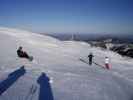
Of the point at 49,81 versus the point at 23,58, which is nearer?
the point at 49,81

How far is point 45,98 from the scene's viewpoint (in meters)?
7.57

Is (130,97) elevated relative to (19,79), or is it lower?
lower

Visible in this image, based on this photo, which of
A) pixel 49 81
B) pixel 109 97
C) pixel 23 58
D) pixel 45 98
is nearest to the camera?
pixel 45 98

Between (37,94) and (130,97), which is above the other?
(37,94)

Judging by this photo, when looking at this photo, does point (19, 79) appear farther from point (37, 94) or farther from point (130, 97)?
point (130, 97)

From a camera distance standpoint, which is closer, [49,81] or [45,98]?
[45,98]

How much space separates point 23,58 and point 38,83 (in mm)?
8404

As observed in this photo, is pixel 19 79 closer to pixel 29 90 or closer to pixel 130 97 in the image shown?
pixel 29 90

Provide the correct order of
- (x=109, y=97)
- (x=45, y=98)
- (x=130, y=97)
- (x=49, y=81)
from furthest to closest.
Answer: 1. (x=49, y=81)
2. (x=130, y=97)
3. (x=109, y=97)
4. (x=45, y=98)

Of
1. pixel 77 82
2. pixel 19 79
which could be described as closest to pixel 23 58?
pixel 19 79

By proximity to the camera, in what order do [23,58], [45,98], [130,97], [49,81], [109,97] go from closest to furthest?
1. [45,98]
2. [109,97]
3. [130,97]
4. [49,81]
5. [23,58]

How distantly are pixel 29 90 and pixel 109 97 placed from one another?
160 inches

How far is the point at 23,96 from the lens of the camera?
7.64 metres

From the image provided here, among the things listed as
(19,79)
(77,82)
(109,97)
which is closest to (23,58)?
(19,79)
